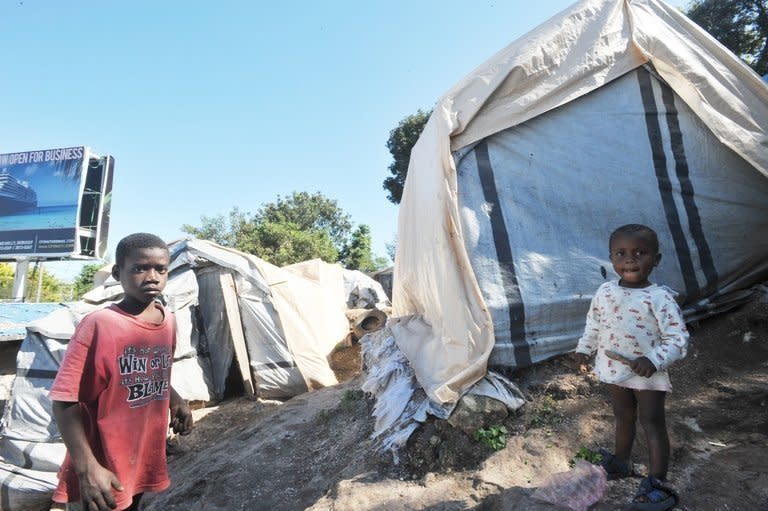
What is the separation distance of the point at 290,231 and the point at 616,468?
866 inches

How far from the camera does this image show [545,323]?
9.29 ft

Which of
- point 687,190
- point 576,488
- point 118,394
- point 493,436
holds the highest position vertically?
point 687,190

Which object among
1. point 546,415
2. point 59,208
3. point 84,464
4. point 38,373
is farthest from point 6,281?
point 546,415

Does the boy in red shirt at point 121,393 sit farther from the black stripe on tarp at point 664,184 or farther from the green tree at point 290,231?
the green tree at point 290,231

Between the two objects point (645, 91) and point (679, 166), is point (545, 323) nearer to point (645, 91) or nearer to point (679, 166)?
point (679, 166)

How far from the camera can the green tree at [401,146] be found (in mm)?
19578

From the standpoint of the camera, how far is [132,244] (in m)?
1.97

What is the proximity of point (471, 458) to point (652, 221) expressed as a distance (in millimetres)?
2104

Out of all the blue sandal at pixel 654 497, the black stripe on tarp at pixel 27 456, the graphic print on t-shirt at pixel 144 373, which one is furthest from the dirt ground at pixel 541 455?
the black stripe on tarp at pixel 27 456

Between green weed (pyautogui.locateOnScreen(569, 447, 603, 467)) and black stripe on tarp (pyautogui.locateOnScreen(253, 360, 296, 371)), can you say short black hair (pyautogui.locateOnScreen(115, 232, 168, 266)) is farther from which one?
black stripe on tarp (pyautogui.locateOnScreen(253, 360, 296, 371))

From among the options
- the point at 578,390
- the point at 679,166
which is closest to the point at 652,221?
the point at 679,166

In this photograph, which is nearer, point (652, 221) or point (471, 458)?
point (471, 458)

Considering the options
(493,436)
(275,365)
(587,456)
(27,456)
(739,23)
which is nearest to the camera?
(587,456)

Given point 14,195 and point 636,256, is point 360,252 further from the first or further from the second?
point 636,256
